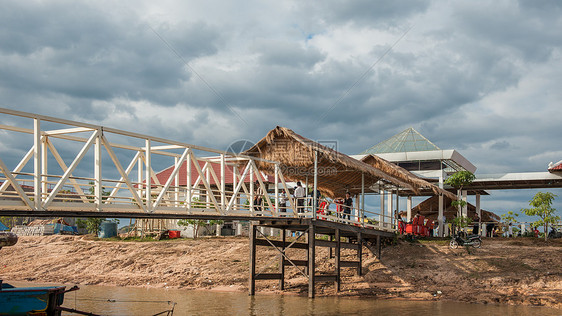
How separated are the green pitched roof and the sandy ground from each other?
23.4ft

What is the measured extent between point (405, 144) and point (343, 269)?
1075cm

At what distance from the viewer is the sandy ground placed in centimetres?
1905

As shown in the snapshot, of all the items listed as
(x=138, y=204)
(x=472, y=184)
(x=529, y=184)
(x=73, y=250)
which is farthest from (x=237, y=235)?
(x=138, y=204)

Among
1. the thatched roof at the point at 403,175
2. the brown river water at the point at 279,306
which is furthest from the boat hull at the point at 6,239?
the thatched roof at the point at 403,175

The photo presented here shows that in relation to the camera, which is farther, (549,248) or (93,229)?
(93,229)

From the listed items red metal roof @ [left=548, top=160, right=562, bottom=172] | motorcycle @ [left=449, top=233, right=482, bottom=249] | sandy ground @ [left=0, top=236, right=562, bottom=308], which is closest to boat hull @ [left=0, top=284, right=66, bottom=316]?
sandy ground @ [left=0, top=236, right=562, bottom=308]

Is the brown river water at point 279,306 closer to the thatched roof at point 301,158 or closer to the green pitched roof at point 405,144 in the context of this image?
the thatched roof at point 301,158

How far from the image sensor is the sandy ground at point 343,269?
19.0 meters

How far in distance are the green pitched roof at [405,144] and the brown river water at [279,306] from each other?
1320cm

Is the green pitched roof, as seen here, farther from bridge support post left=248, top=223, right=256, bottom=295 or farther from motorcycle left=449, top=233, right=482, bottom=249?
bridge support post left=248, top=223, right=256, bottom=295

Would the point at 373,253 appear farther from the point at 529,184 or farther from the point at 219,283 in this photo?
the point at 529,184

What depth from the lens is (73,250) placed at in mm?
29297

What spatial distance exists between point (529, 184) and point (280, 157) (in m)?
16.7

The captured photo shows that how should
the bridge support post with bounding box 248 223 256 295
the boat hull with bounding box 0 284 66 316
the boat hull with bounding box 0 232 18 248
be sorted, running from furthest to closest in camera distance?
the bridge support post with bounding box 248 223 256 295 → the boat hull with bounding box 0 232 18 248 → the boat hull with bounding box 0 284 66 316
